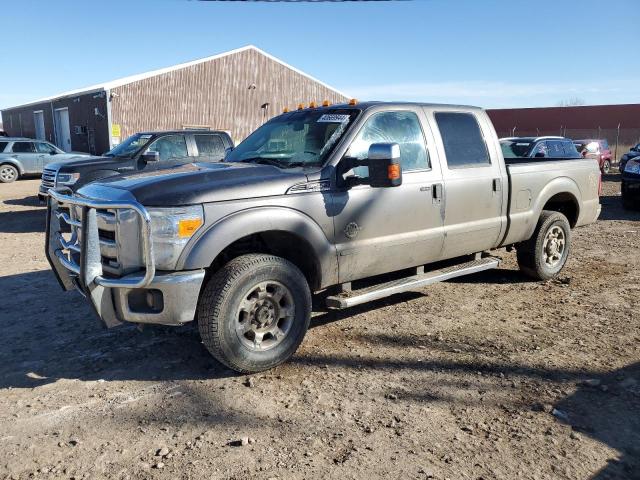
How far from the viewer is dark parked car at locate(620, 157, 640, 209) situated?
12.2 metres

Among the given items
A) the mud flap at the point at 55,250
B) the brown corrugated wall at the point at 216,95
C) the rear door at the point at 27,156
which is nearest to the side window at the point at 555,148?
the mud flap at the point at 55,250

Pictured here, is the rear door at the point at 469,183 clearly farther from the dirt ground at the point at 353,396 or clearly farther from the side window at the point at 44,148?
the side window at the point at 44,148

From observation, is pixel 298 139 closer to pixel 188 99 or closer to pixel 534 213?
pixel 534 213

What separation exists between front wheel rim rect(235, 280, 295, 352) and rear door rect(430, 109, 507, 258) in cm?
180

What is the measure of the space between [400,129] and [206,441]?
307 cm

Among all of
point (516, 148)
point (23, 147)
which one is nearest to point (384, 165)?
point (516, 148)

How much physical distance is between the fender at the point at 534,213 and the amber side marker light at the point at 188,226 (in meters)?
3.46

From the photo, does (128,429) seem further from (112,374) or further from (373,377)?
(373,377)

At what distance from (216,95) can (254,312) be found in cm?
2685

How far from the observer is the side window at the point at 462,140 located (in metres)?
5.20

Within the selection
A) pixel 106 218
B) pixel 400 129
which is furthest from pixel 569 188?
pixel 106 218

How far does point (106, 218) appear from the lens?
3701mm

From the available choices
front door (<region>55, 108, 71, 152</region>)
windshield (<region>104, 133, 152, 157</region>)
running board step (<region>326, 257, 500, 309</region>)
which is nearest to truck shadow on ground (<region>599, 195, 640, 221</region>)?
running board step (<region>326, 257, 500, 309</region>)

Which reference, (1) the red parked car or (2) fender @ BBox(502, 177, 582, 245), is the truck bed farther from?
(1) the red parked car
